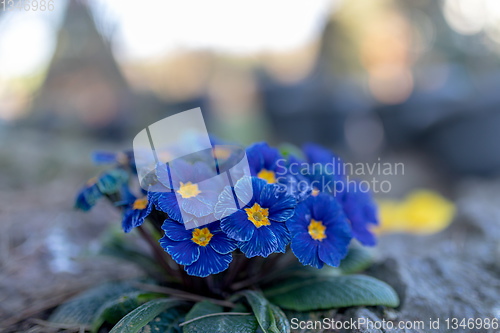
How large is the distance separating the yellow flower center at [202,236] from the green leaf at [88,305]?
0.55 meters

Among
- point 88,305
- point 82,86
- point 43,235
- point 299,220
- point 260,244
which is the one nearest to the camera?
point 260,244

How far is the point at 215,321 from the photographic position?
3.98 feet

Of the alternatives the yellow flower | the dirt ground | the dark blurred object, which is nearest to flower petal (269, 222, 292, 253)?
the dirt ground

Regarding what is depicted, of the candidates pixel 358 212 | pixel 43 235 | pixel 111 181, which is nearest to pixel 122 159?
pixel 111 181

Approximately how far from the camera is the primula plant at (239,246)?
3.70ft

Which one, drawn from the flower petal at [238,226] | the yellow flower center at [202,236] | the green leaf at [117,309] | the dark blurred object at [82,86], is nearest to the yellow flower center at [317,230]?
the flower petal at [238,226]

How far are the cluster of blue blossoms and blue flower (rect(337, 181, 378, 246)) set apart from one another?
0.14 metres

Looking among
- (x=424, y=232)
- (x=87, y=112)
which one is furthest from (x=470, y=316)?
(x=87, y=112)

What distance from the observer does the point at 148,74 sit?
9812mm

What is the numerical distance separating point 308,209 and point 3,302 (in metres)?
1.55

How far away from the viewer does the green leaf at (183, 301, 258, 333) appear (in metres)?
1.18

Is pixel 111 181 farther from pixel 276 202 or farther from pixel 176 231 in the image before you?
pixel 276 202

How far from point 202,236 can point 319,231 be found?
0.40m

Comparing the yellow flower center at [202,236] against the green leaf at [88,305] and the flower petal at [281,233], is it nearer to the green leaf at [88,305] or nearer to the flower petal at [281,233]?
the flower petal at [281,233]
